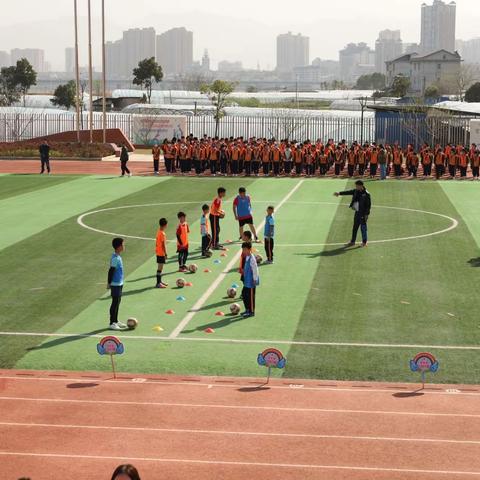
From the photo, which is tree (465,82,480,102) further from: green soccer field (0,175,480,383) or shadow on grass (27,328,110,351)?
shadow on grass (27,328,110,351)

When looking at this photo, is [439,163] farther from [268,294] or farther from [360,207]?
[268,294]

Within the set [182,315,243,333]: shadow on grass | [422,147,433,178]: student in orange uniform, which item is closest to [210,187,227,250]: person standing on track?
[182,315,243,333]: shadow on grass

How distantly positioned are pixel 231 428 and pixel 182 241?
10116mm

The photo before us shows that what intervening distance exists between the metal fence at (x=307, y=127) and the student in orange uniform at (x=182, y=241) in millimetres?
40020

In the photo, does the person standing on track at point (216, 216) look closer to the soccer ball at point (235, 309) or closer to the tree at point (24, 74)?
the soccer ball at point (235, 309)

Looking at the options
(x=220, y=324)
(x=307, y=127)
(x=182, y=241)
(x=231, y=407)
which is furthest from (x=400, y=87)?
(x=231, y=407)

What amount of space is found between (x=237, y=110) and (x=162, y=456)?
272 ft

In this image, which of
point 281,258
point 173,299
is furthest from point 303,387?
point 281,258

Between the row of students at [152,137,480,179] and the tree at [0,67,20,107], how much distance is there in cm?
6100

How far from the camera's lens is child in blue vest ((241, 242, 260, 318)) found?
19500mm

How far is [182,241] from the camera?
23516mm

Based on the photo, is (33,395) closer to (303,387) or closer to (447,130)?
(303,387)

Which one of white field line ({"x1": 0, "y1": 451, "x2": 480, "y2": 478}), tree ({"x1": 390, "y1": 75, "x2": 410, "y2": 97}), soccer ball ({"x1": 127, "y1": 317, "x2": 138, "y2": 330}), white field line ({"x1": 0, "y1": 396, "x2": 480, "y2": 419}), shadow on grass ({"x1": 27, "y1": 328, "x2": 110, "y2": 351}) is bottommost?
Answer: white field line ({"x1": 0, "y1": 451, "x2": 480, "y2": 478})

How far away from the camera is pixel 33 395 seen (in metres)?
15.2
